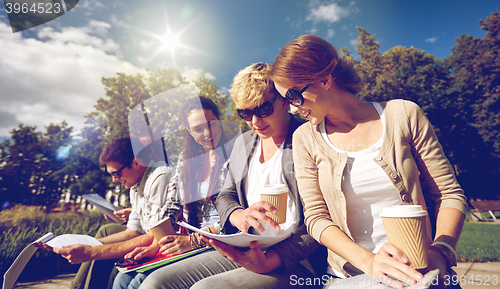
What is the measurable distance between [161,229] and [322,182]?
60.9 inches

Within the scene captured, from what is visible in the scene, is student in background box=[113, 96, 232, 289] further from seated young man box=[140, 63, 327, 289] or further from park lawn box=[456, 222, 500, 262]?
park lawn box=[456, 222, 500, 262]

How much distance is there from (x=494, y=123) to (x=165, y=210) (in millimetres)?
21894

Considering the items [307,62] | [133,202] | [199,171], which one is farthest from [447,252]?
[133,202]

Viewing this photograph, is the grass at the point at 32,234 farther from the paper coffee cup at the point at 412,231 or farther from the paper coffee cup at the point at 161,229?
the paper coffee cup at the point at 412,231

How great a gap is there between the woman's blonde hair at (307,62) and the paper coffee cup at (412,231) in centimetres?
91

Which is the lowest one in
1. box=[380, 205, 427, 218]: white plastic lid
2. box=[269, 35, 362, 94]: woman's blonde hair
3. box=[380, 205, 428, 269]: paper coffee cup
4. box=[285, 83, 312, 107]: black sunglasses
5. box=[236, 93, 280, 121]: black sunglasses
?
box=[380, 205, 428, 269]: paper coffee cup

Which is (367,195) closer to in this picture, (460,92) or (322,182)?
(322,182)

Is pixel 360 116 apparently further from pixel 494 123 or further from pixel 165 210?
pixel 494 123

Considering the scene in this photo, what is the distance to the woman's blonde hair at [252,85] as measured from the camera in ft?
7.70

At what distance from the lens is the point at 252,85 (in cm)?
238

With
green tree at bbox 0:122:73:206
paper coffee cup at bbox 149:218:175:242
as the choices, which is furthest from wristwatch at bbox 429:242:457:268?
green tree at bbox 0:122:73:206

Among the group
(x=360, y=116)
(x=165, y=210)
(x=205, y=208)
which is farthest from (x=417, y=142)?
(x=165, y=210)

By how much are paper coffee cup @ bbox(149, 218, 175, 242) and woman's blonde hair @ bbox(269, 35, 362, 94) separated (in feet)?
5.34

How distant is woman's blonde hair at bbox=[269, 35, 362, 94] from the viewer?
1675 millimetres
